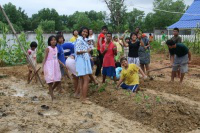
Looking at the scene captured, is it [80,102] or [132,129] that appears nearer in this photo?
[132,129]

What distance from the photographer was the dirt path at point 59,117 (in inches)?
161

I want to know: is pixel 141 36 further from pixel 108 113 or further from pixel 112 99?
pixel 108 113

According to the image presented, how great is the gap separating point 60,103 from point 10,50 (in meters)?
7.07

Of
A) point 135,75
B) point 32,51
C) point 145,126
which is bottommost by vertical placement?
point 145,126

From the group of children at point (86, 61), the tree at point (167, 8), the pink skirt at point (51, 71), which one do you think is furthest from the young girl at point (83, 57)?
the tree at point (167, 8)

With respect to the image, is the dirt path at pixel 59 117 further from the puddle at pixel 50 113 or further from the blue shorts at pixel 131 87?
the blue shorts at pixel 131 87

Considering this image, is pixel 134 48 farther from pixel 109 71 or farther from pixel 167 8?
pixel 167 8

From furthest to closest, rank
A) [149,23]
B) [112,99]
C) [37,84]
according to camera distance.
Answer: [149,23] → [37,84] → [112,99]

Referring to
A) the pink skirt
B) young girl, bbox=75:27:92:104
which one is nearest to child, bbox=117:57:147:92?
young girl, bbox=75:27:92:104

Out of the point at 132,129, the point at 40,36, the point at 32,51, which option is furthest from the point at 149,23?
the point at 132,129

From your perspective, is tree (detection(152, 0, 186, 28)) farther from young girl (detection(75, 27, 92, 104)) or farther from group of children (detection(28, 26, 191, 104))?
young girl (detection(75, 27, 92, 104))

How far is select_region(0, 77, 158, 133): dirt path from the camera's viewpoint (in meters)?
4.09

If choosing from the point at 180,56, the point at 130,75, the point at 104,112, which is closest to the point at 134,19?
the point at 180,56

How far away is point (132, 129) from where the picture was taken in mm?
4191
